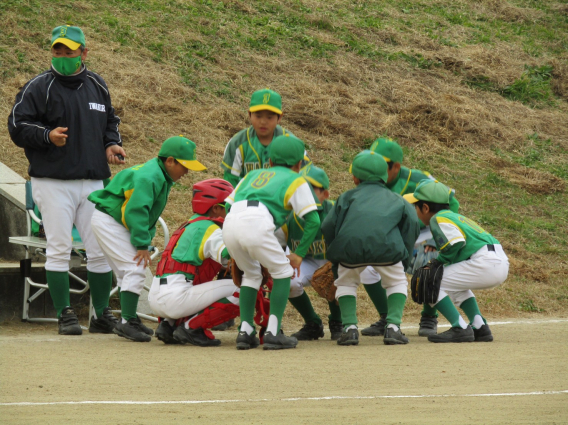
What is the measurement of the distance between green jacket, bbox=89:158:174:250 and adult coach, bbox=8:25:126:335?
1.08 ft

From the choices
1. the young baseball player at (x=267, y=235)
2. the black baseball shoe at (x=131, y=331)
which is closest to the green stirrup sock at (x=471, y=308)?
the young baseball player at (x=267, y=235)

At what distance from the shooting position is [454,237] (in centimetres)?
652

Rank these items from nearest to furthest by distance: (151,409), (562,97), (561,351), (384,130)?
(151,409)
(561,351)
(384,130)
(562,97)

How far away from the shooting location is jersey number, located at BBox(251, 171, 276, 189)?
594cm

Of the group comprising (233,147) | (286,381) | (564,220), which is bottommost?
(564,220)

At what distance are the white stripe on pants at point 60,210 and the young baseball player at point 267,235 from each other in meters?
1.49

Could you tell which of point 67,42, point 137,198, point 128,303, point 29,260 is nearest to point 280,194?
point 137,198

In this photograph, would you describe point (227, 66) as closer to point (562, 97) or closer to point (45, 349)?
point (562, 97)

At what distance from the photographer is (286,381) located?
4664mm

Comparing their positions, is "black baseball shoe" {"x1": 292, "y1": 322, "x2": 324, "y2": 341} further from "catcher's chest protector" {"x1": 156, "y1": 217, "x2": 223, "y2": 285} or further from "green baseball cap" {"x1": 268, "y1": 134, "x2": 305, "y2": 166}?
"green baseball cap" {"x1": 268, "y1": 134, "x2": 305, "y2": 166}

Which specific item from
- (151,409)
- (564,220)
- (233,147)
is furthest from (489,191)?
(151,409)

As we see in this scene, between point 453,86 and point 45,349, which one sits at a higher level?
point 453,86

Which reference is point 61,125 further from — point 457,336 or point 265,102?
point 457,336

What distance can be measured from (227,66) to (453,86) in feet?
14.4
